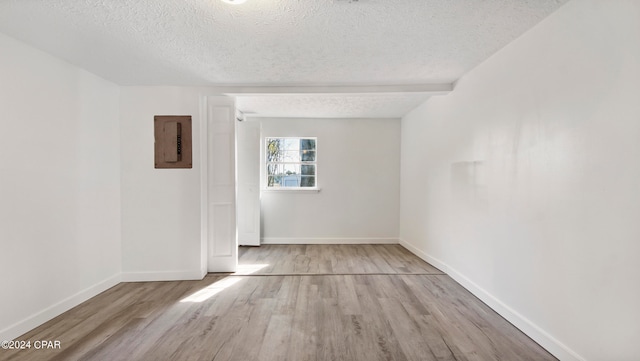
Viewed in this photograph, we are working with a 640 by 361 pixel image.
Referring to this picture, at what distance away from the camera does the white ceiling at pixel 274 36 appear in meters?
1.83

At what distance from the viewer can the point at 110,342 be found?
6.88ft

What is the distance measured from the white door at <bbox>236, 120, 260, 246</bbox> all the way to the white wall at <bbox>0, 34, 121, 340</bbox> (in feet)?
6.46

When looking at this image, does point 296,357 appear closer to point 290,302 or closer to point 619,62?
point 290,302

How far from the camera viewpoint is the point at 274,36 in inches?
87.0

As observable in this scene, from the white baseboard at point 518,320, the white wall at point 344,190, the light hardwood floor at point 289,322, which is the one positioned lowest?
the light hardwood floor at point 289,322

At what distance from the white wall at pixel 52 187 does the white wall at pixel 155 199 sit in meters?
0.15

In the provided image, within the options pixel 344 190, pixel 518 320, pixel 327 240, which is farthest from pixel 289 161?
pixel 518 320

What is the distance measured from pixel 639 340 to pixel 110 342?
10.7 ft

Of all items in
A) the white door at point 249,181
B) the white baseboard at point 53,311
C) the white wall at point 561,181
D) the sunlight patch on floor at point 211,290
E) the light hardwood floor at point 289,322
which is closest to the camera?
the white wall at point 561,181

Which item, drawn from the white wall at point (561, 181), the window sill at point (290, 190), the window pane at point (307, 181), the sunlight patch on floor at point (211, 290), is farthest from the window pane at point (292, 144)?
the white wall at point (561, 181)

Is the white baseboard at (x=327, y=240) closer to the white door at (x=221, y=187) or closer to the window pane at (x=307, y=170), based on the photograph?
the window pane at (x=307, y=170)

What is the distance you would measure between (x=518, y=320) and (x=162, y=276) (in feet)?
12.0

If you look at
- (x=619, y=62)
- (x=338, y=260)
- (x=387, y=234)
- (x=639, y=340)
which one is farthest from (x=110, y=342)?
(x=387, y=234)

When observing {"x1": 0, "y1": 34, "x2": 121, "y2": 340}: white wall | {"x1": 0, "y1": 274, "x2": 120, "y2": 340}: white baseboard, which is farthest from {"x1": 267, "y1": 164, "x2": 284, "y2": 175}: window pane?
{"x1": 0, "y1": 274, "x2": 120, "y2": 340}: white baseboard
